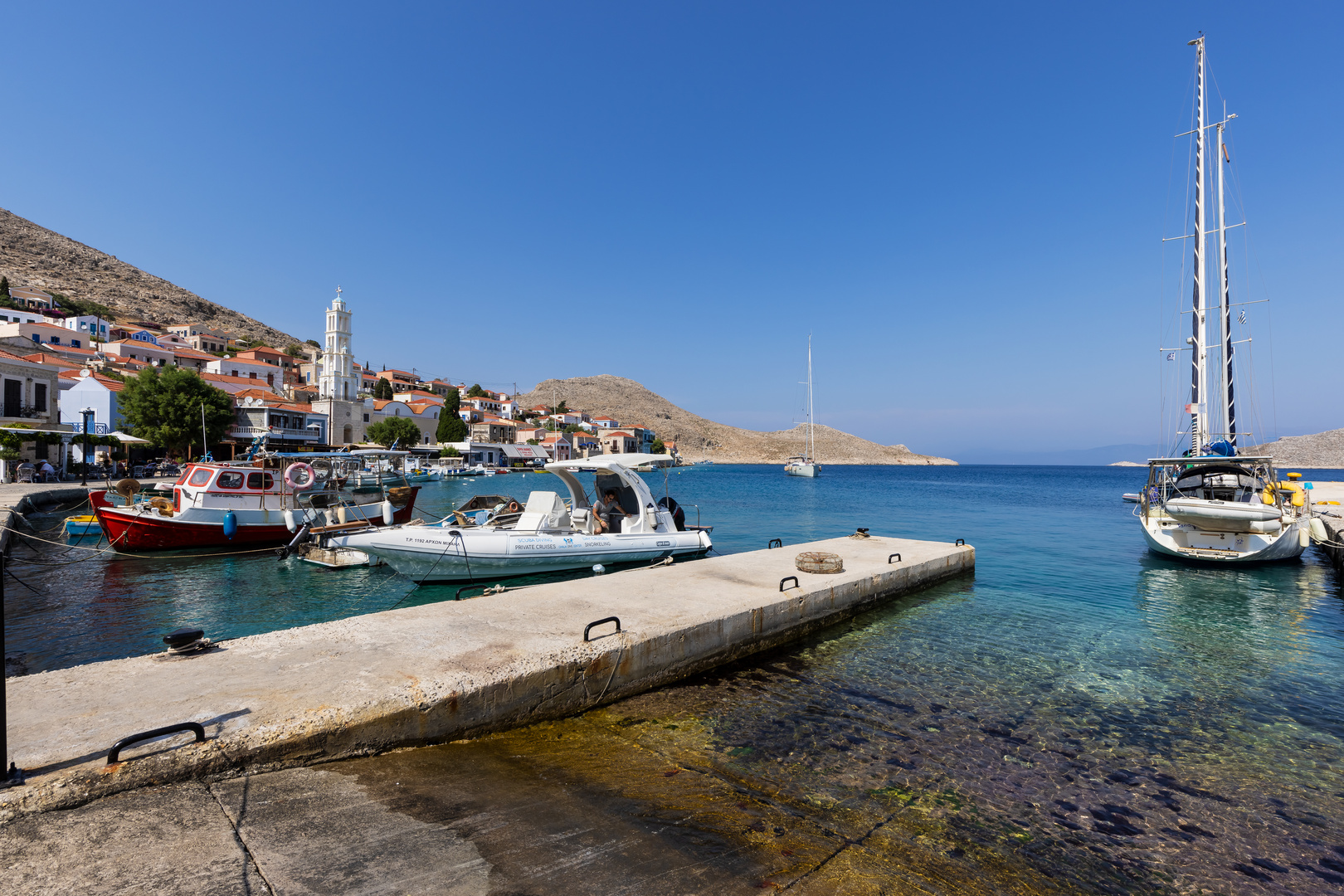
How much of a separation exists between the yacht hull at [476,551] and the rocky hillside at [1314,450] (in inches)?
6170

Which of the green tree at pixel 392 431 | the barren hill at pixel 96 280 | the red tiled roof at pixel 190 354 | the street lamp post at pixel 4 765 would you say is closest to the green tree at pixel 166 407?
the green tree at pixel 392 431

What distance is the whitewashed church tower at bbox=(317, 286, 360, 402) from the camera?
240 feet

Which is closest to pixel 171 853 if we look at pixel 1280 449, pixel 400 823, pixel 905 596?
pixel 400 823

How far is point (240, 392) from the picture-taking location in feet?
211

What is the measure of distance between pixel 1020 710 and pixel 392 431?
75.6 metres

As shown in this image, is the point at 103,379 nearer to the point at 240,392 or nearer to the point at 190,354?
the point at 240,392

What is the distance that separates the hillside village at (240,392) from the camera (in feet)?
126

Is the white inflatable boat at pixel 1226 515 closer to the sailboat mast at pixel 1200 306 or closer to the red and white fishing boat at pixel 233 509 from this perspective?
the sailboat mast at pixel 1200 306

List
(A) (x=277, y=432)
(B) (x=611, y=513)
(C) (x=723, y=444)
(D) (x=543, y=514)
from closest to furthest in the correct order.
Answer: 1. (D) (x=543, y=514)
2. (B) (x=611, y=513)
3. (A) (x=277, y=432)
4. (C) (x=723, y=444)

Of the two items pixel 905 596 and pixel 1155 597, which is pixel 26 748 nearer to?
pixel 905 596

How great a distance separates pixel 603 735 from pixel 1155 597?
1395cm

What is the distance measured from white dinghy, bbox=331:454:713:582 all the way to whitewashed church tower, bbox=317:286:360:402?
67178 mm

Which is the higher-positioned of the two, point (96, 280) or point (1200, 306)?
point (96, 280)

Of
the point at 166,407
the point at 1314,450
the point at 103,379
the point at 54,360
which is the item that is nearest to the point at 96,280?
the point at 54,360
